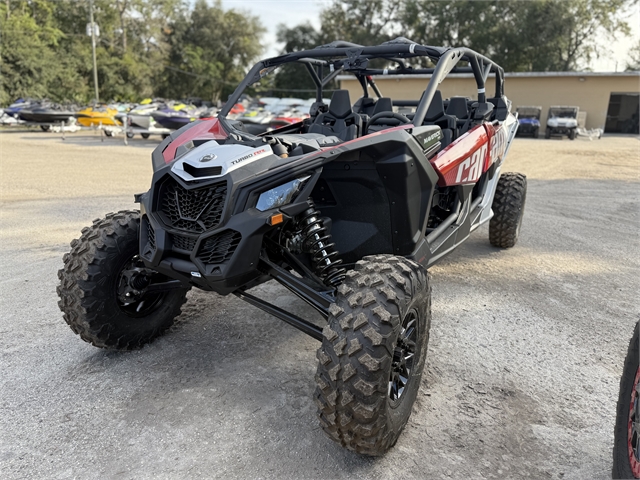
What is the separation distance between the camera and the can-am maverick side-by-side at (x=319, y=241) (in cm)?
231

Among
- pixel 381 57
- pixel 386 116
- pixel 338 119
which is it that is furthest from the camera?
pixel 338 119

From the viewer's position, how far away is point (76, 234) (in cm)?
620

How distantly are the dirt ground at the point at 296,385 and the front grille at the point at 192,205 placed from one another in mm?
986

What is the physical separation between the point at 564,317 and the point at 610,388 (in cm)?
104

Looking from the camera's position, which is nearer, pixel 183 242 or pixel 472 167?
pixel 183 242

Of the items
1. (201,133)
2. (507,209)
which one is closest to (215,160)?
(201,133)

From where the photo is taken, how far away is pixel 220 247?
263 centimetres

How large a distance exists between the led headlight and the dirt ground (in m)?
1.11

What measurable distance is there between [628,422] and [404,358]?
977mm

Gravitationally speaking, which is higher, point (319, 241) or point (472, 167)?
point (472, 167)

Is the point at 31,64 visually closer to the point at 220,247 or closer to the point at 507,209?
the point at 507,209

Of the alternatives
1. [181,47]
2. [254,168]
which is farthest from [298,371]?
[181,47]

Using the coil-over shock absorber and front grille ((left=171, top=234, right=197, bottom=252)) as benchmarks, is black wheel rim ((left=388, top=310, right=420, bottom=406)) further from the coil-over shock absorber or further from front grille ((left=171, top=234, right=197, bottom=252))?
front grille ((left=171, top=234, right=197, bottom=252))

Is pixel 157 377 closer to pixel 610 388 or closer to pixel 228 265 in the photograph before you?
pixel 228 265
